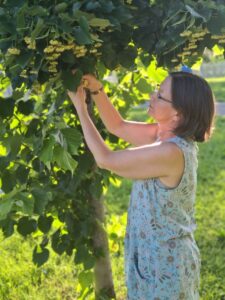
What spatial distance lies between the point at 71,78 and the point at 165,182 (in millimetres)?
571

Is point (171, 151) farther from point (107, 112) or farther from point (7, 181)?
point (7, 181)

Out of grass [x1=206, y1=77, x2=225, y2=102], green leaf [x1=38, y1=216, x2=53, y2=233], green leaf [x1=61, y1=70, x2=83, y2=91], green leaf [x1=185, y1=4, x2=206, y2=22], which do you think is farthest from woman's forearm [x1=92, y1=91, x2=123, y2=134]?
grass [x1=206, y1=77, x2=225, y2=102]

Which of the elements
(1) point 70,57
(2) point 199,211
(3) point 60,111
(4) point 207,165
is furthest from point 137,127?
(4) point 207,165

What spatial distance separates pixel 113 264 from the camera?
4.00 metres

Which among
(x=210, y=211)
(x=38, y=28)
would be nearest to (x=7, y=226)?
(x=38, y=28)

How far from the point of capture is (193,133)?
83.7 inches

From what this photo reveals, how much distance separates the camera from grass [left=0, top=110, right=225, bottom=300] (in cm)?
363

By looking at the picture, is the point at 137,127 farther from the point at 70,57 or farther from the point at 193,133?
the point at 70,57

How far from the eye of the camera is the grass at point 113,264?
11.9ft

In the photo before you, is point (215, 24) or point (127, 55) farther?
point (127, 55)

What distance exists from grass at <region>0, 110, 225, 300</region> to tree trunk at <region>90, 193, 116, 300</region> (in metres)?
0.31

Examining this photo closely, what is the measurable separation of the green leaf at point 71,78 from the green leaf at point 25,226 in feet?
2.96

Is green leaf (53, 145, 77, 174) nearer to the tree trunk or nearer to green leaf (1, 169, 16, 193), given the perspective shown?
green leaf (1, 169, 16, 193)

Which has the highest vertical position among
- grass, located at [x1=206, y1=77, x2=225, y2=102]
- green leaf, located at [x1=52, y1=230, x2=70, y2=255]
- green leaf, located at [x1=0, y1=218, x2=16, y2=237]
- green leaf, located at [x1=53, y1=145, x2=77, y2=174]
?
green leaf, located at [x1=53, y1=145, x2=77, y2=174]
